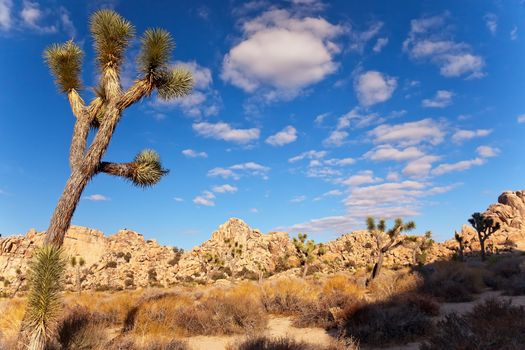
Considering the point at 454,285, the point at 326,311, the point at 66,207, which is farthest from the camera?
the point at 454,285

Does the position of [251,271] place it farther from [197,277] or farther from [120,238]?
[120,238]

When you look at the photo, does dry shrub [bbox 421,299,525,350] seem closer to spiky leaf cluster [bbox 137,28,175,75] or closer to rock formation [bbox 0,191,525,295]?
spiky leaf cluster [bbox 137,28,175,75]

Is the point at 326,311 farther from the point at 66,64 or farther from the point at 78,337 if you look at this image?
the point at 66,64

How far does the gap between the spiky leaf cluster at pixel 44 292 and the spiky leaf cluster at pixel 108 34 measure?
4.54 metres

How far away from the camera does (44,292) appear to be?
543cm

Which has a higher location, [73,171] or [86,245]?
[86,245]

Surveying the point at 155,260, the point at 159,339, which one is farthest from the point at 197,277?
the point at 159,339

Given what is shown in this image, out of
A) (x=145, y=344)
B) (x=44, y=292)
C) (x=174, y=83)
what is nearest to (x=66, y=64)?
→ (x=174, y=83)

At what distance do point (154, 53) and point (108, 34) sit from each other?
117cm

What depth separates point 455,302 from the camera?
40.4 feet

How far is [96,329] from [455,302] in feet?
37.1

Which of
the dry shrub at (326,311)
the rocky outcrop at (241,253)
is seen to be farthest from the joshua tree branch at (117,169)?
the rocky outcrop at (241,253)

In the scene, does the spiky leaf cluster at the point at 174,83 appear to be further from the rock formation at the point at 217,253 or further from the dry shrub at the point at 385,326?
the rock formation at the point at 217,253

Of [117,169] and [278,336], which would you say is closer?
[117,169]
